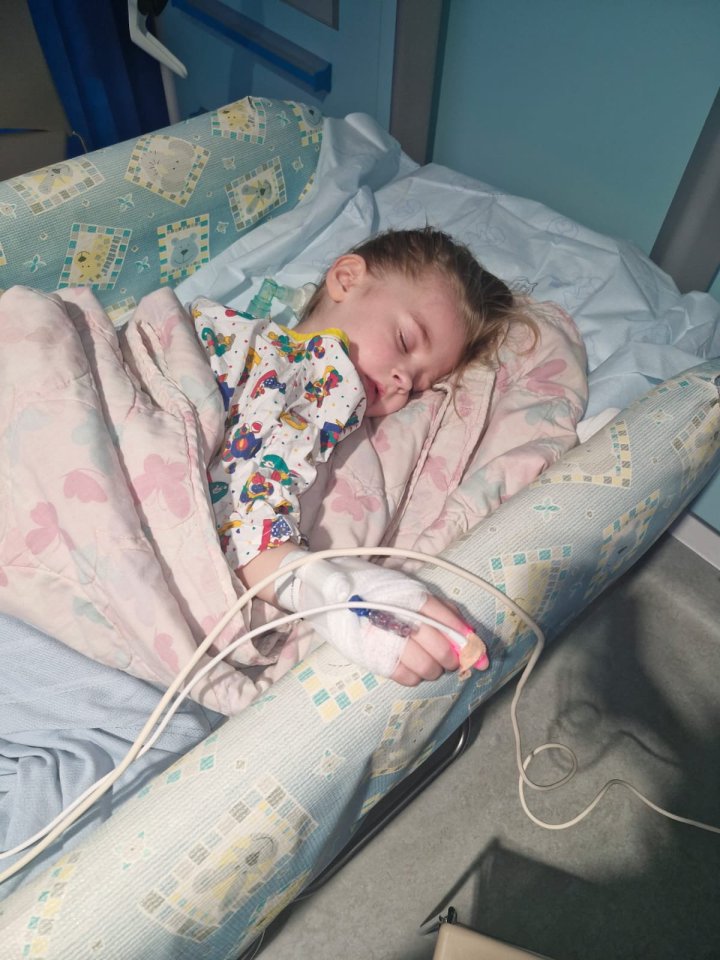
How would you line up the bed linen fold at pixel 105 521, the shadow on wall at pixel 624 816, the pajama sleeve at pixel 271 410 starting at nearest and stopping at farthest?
the bed linen fold at pixel 105 521
the pajama sleeve at pixel 271 410
the shadow on wall at pixel 624 816

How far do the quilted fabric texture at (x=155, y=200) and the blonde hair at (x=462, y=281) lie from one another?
0.35 m

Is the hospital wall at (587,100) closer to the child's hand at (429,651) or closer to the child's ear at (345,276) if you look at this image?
the child's ear at (345,276)

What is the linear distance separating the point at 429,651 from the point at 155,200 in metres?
1.11

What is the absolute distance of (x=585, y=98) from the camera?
1.23 metres

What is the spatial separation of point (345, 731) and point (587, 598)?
0.49 meters

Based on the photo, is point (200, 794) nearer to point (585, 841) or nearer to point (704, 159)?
point (585, 841)

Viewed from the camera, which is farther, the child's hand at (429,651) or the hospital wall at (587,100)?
the hospital wall at (587,100)

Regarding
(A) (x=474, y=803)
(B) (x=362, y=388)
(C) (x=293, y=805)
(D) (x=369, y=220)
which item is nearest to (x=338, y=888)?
(A) (x=474, y=803)

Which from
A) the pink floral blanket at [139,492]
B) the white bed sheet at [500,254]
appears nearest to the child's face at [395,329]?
the pink floral blanket at [139,492]

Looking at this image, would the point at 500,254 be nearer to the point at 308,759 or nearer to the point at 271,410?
the point at 271,410

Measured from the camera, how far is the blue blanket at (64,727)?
724 millimetres

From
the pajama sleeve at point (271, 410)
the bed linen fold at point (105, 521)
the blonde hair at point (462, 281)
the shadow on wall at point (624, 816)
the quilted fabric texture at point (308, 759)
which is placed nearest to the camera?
the quilted fabric texture at point (308, 759)

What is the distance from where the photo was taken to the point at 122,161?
127 centimetres

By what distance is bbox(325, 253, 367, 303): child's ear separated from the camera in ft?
3.76
